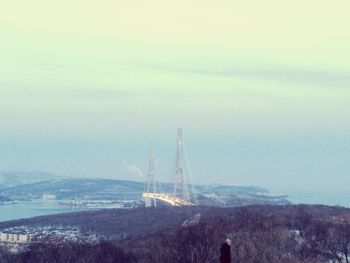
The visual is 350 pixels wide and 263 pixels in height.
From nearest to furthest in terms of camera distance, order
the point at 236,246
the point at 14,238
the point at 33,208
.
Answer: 1. the point at 236,246
2. the point at 14,238
3. the point at 33,208

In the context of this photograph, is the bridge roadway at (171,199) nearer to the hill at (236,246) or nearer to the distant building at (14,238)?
the distant building at (14,238)

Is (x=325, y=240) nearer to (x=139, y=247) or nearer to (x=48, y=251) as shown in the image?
(x=139, y=247)

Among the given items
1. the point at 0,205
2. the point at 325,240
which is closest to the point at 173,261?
the point at 325,240

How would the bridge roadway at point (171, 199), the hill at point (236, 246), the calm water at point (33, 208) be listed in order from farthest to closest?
the calm water at point (33, 208) < the bridge roadway at point (171, 199) < the hill at point (236, 246)

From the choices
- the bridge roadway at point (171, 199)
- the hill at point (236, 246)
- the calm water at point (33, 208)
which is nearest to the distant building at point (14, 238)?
the hill at point (236, 246)

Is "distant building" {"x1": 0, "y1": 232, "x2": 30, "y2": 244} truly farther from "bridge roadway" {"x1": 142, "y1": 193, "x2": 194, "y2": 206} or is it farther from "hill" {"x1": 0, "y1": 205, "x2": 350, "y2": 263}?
"bridge roadway" {"x1": 142, "y1": 193, "x2": 194, "y2": 206}

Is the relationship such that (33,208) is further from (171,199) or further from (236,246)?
(236,246)

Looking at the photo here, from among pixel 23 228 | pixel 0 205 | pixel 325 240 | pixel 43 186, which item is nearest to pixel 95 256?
pixel 325 240

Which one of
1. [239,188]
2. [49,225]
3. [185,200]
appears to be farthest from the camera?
[239,188]

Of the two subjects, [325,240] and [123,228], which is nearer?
[325,240]

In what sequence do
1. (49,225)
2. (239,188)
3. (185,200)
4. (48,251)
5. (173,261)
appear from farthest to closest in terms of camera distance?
(239,188) < (185,200) < (49,225) < (48,251) < (173,261)

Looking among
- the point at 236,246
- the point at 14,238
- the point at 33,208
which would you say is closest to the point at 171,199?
the point at 14,238
